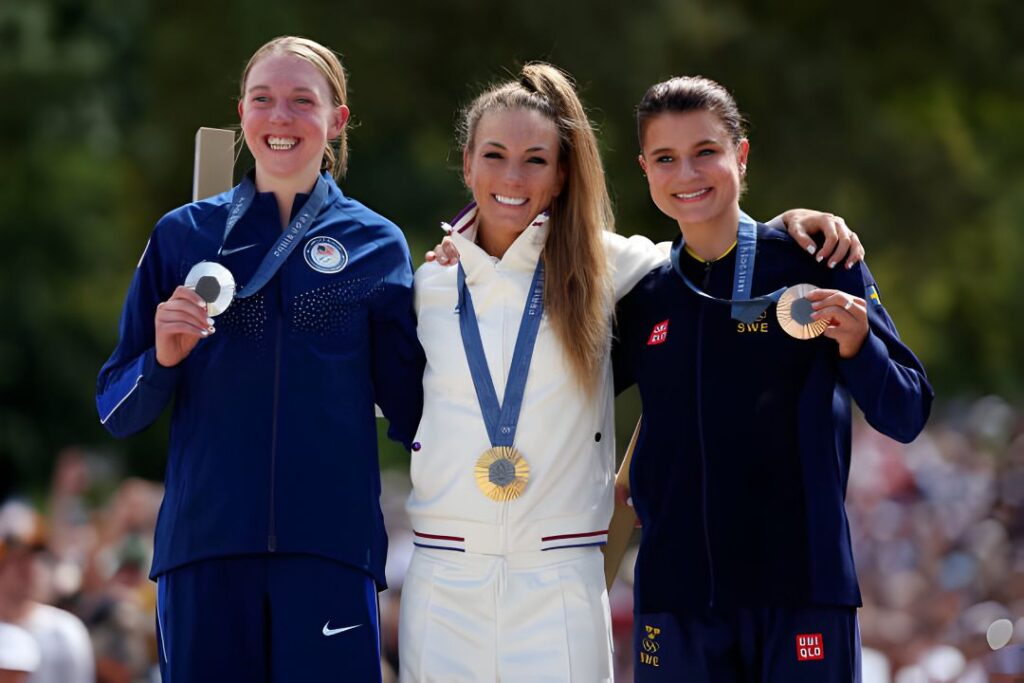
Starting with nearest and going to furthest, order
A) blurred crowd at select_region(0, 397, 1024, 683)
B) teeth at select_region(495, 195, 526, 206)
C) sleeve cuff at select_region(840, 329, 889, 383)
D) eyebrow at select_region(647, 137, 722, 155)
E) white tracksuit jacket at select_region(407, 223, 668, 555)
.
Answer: sleeve cuff at select_region(840, 329, 889, 383) → white tracksuit jacket at select_region(407, 223, 668, 555) → eyebrow at select_region(647, 137, 722, 155) → teeth at select_region(495, 195, 526, 206) → blurred crowd at select_region(0, 397, 1024, 683)

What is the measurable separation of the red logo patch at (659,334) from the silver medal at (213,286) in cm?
Answer: 128

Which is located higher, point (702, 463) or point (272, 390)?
point (272, 390)

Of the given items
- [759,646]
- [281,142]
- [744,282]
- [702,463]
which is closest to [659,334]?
[744,282]

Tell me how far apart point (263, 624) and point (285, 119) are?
5.05ft

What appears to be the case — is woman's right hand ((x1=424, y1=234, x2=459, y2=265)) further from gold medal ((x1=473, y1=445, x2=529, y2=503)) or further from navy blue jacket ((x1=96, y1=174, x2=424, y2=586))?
gold medal ((x1=473, y1=445, x2=529, y2=503))

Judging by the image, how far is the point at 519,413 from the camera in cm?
484

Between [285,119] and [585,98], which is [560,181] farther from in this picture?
[585,98]

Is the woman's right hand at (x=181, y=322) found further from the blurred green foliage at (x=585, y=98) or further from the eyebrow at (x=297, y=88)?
the blurred green foliage at (x=585, y=98)

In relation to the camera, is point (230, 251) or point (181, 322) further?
point (230, 251)

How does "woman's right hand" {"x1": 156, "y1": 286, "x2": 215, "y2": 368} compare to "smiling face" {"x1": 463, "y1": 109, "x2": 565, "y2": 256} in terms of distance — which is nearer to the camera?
"woman's right hand" {"x1": 156, "y1": 286, "x2": 215, "y2": 368}

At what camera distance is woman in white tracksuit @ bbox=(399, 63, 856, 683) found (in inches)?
187

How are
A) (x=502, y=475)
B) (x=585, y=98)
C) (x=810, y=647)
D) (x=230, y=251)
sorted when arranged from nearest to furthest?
(x=810, y=647) → (x=502, y=475) → (x=230, y=251) → (x=585, y=98)

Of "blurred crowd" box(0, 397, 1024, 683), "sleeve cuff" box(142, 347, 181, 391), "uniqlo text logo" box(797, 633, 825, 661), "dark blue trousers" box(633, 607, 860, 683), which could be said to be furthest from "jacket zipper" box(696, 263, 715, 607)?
"blurred crowd" box(0, 397, 1024, 683)

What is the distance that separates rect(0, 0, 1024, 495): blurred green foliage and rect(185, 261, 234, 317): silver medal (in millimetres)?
9625
